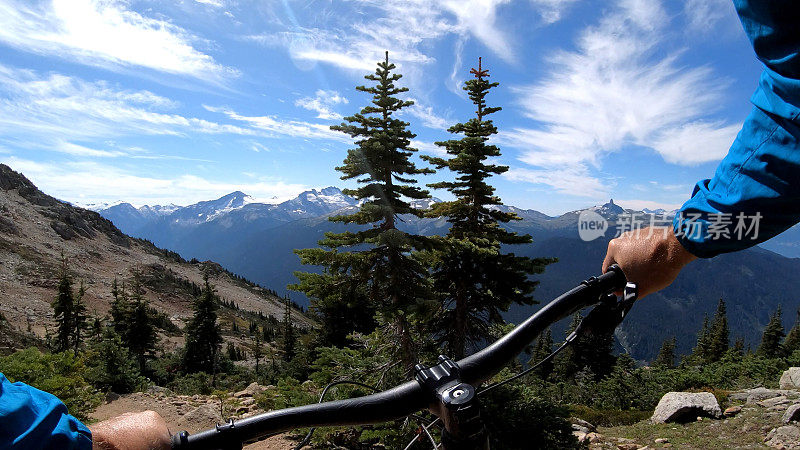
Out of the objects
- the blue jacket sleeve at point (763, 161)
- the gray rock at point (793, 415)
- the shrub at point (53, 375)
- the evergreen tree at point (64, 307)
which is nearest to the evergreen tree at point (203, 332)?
the evergreen tree at point (64, 307)

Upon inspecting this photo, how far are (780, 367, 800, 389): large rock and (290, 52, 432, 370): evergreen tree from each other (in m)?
16.2

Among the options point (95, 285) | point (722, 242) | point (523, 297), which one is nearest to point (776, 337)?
point (523, 297)

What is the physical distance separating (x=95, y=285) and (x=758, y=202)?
150597 millimetres

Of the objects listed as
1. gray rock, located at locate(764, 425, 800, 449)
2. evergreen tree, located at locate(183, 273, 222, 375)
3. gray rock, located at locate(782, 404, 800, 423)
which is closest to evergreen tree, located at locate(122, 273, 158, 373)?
evergreen tree, located at locate(183, 273, 222, 375)

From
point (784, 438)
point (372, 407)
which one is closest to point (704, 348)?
point (784, 438)

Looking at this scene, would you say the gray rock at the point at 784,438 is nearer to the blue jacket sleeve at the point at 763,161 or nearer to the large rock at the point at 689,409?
the large rock at the point at 689,409

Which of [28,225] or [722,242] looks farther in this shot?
[28,225]

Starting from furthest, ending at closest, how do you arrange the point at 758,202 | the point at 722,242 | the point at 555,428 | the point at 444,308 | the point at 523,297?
the point at 444,308
the point at 523,297
the point at 555,428
the point at 722,242
the point at 758,202

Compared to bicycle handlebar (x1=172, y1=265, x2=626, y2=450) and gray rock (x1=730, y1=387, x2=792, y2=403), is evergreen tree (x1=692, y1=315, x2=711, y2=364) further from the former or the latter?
bicycle handlebar (x1=172, y1=265, x2=626, y2=450)

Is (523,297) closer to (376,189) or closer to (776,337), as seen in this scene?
(376,189)

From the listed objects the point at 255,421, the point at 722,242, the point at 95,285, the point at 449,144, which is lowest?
the point at 95,285

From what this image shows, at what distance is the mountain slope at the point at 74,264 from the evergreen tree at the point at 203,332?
48.7 metres

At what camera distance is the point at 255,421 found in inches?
50.6

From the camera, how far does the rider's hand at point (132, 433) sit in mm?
1111
